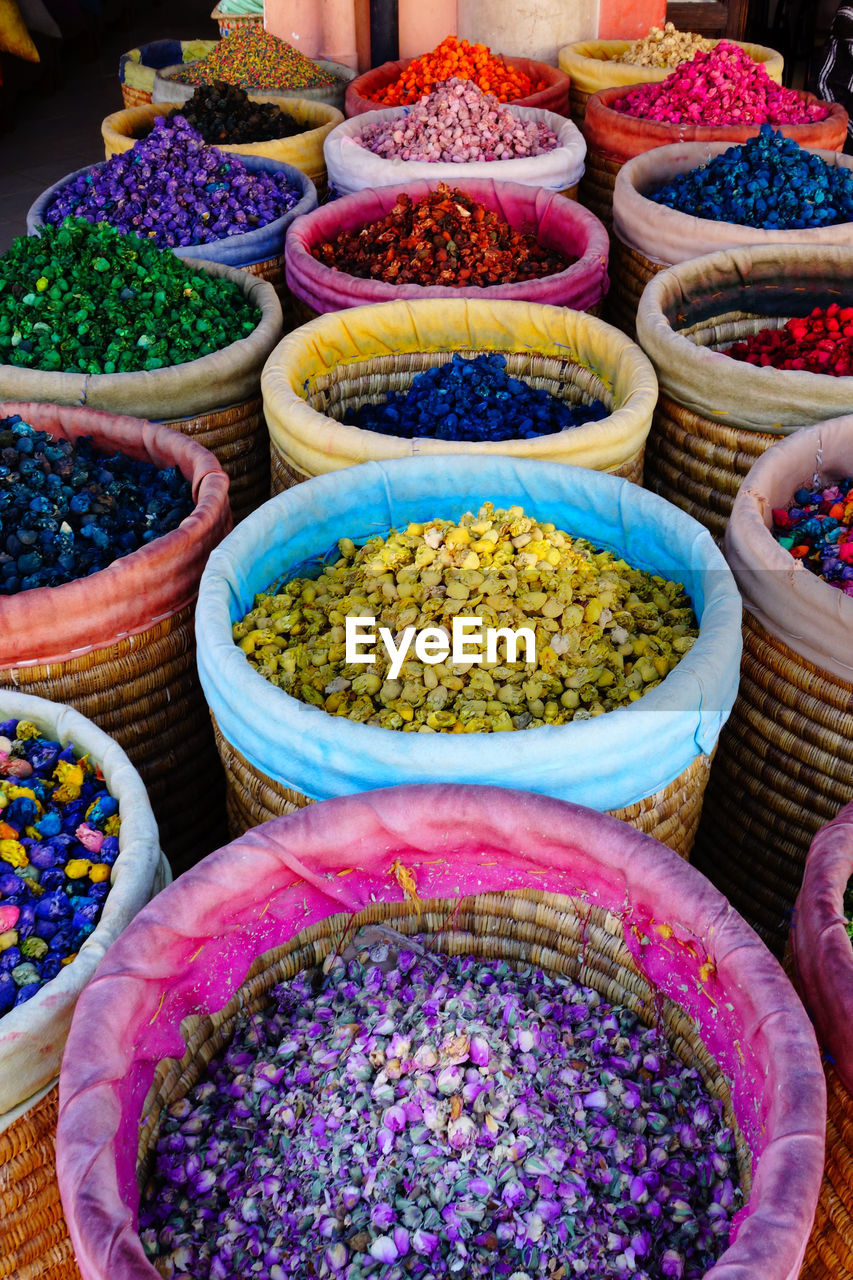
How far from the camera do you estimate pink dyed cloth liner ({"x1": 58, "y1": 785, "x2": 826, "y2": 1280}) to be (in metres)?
0.83

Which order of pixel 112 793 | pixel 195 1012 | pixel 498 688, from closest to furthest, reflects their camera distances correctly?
pixel 195 1012 < pixel 112 793 < pixel 498 688

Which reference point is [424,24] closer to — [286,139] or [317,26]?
[317,26]

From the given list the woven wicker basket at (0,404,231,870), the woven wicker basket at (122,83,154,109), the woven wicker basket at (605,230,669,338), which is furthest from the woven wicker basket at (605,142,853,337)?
the woven wicker basket at (122,83,154,109)

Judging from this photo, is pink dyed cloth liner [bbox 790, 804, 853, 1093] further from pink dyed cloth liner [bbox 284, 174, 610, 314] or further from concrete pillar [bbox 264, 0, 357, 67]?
concrete pillar [bbox 264, 0, 357, 67]

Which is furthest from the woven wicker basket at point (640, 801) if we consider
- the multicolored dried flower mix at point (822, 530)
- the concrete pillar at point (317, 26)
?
the concrete pillar at point (317, 26)

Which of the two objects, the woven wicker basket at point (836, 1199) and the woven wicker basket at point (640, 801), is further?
the woven wicker basket at point (640, 801)

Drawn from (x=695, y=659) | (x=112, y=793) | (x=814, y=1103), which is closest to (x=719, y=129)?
(x=695, y=659)

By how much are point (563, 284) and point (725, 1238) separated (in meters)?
1.68

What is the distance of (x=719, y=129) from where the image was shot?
276cm

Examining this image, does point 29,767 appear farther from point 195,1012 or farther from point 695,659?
point 695,659

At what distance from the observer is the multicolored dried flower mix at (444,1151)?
0.93 m

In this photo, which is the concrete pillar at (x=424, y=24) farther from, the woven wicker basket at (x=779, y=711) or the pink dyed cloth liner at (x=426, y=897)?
the pink dyed cloth liner at (x=426, y=897)

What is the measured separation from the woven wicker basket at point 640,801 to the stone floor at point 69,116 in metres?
3.75

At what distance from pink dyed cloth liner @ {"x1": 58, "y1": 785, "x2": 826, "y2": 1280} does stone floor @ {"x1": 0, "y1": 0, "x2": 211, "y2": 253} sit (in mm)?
4010
